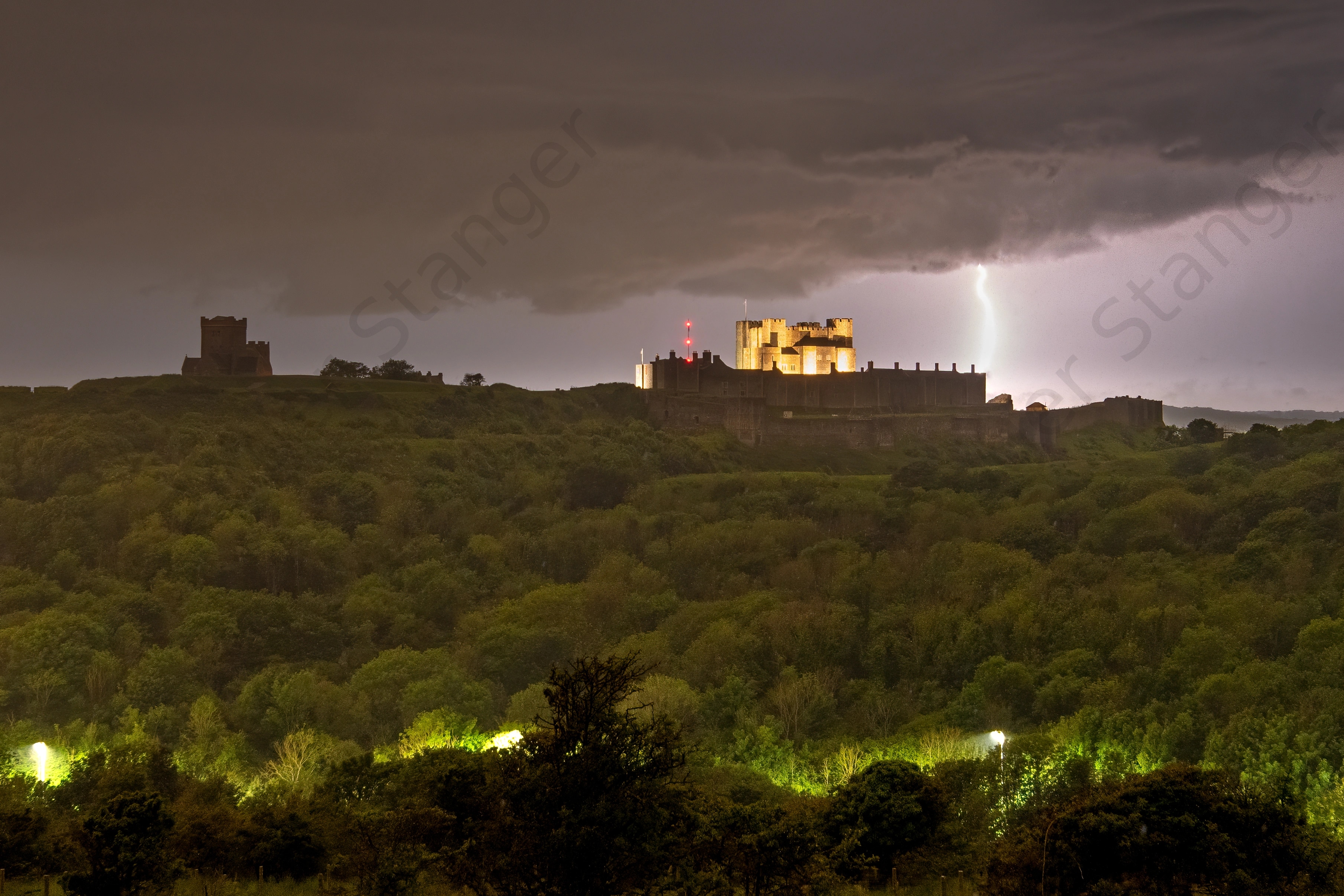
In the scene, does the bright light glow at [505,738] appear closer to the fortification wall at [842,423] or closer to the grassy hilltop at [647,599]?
the grassy hilltop at [647,599]

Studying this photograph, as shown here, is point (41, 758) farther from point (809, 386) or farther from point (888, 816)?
point (809, 386)

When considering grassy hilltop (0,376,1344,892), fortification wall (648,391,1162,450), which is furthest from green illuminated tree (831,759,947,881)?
fortification wall (648,391,1162,450)

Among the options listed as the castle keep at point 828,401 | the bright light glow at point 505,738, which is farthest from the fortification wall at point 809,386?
the bright light glow at point 505,738

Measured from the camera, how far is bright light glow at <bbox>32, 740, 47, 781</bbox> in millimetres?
26672

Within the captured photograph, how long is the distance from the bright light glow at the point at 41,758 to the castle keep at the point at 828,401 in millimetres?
44098

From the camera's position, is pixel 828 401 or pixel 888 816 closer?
pixel 888 816

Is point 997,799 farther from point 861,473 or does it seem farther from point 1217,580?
point 861,473

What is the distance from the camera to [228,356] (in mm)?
72688

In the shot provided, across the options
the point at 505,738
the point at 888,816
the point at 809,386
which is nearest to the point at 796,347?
the point at 809,386

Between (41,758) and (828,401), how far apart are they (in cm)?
4996

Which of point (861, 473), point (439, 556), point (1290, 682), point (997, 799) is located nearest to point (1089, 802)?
point (997, 799)

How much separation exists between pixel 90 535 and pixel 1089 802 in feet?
149

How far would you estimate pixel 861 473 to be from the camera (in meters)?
66.1

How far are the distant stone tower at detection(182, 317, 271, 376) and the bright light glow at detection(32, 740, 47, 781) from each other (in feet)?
145
